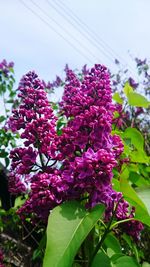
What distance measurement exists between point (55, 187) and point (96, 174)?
7.1 inches

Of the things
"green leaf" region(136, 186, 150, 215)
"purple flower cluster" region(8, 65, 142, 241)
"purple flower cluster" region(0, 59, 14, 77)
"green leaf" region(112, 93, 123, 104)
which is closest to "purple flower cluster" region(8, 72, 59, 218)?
"purple flower cluster" region(8, 65, 142, 241)

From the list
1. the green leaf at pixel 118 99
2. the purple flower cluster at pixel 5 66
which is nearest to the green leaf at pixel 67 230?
the green leaf at pixel 118 99

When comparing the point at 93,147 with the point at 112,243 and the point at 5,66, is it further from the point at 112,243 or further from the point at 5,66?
the point at 5,66

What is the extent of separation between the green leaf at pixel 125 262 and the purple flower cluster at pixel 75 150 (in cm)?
21

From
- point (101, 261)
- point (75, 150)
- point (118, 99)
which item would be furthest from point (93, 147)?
point (118, 99)

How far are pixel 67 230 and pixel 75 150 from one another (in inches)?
14.9

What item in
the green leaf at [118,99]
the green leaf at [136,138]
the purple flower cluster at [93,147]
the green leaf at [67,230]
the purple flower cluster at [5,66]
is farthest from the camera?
the purple flower cluster at [5,66]

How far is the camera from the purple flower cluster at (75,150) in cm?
151

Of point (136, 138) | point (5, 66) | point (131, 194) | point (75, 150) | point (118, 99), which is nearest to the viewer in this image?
point (131, 194)

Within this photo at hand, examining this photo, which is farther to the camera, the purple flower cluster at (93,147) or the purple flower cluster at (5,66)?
the purple flower cluster at (5,66)

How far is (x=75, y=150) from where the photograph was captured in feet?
5.56

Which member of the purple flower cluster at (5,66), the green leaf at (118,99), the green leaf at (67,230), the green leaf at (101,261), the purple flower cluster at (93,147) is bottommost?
the green leaf at (101,261)

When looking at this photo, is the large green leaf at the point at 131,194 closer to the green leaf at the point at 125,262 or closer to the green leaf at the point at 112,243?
the green leaf at the point at 125,262

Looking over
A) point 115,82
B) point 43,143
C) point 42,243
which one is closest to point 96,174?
point 43,143
